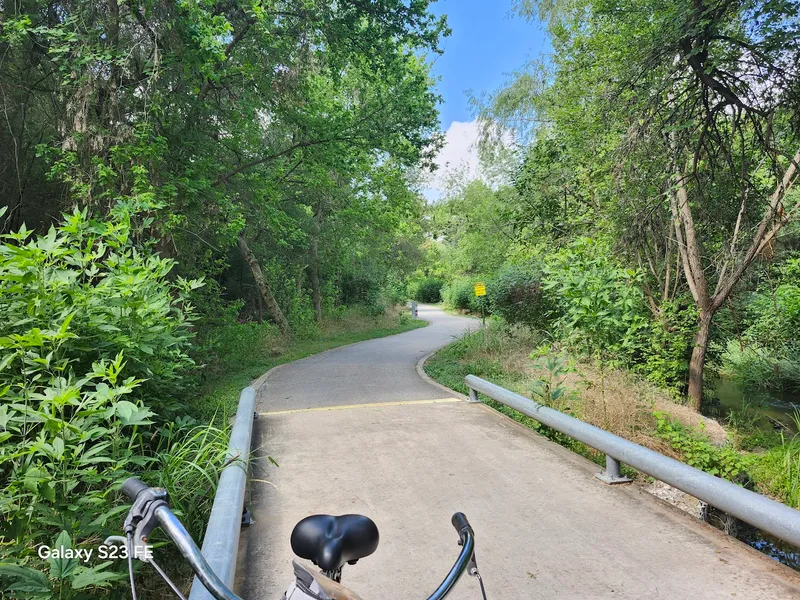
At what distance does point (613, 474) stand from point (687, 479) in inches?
42.9

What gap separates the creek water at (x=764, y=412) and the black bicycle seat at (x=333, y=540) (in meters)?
4.94

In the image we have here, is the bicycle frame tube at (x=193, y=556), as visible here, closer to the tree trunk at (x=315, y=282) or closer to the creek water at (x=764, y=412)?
the creek water at (x=764, y=412)

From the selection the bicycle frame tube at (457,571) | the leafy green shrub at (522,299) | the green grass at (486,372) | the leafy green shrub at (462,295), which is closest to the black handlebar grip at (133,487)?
the bicycle frame tube at (457,571)

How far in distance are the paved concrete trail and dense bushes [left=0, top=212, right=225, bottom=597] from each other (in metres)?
0.94

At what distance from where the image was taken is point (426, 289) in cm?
5797

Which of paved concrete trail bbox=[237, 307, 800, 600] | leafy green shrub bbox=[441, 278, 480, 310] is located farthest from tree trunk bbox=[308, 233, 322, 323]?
paved concrete trail bbox=[237, 307, 800, 600]

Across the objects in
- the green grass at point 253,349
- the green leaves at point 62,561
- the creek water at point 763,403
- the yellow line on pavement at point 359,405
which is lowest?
the creek water at point 763,403

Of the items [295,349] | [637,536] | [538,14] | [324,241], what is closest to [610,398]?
[637,536]

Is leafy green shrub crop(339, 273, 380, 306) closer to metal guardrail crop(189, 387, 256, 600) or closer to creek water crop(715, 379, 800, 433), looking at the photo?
creek water crop(715, 379, 800, 433)

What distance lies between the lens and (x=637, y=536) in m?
3.66

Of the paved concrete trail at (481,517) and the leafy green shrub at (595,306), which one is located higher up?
the leafy green shrub at (595,306)

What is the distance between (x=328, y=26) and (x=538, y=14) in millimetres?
8505

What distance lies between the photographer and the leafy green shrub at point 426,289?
188ft

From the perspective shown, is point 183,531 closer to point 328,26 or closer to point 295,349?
point 328,26
